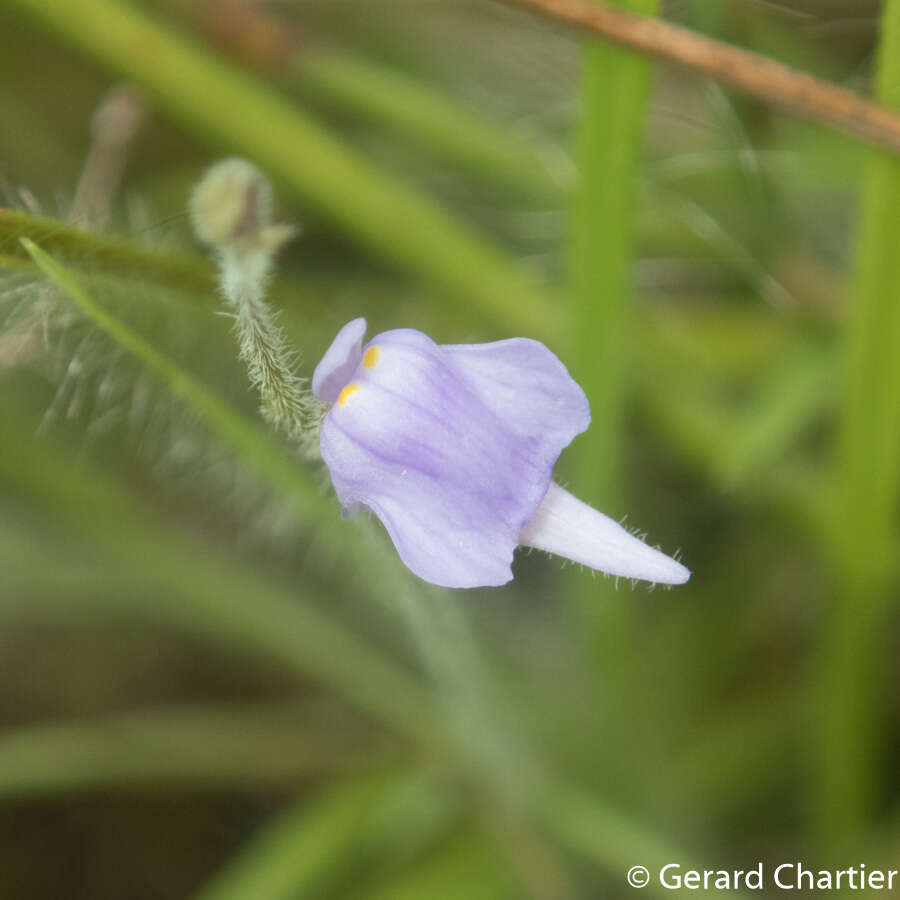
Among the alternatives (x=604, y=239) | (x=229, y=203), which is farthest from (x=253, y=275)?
(x=604, y=239)

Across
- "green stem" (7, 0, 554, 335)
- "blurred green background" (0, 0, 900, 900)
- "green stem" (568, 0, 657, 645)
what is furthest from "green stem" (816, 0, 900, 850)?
"green stem" (7, 0, 554, 335)

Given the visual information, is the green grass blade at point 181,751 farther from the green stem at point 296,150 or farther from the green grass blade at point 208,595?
the green stem at point 296,150

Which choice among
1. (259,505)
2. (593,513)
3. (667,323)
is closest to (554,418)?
(593,513)

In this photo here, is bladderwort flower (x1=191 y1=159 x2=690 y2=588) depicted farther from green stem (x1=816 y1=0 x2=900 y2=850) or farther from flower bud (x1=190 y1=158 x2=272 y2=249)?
green stem (x1=816 y1=0 x2=900 y2=850)

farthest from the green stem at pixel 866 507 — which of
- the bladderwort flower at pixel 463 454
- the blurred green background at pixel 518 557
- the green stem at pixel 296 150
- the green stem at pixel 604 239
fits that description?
the bladderwort flower at pixel 463 454

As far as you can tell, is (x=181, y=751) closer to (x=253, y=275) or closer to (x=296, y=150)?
(x=296, y=150)

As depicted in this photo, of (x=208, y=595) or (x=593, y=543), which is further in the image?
(x=208, y=595)
